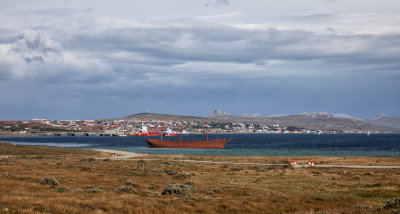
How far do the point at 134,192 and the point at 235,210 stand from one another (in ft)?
23.0

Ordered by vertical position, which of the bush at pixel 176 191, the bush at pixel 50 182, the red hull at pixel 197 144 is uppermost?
the bush at pixel 50 182

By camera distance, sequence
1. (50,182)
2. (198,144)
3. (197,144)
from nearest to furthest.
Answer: (50,182) < (197,144) < (198,144)

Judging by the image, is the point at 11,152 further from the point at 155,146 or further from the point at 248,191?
the point at 155,146

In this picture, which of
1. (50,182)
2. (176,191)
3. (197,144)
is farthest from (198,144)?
(176,191)

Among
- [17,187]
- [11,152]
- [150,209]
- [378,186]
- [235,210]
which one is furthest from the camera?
[11,152]

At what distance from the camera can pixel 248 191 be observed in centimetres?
2422

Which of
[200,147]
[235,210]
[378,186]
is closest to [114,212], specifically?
[235,210]

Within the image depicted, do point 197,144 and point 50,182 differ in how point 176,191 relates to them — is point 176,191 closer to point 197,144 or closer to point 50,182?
point 50,182

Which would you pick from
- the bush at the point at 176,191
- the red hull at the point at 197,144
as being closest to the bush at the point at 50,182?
the bush at the point at 176,191

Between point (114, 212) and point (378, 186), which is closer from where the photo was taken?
point (114, 212)

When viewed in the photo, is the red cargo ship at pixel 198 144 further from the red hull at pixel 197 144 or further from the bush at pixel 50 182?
the bush at pixel 50 182

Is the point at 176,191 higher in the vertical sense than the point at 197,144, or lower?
higher

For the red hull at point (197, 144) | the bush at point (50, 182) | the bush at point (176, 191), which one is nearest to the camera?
the bush at point (176, 191)

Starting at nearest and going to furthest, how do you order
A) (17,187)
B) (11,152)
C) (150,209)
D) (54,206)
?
(54,206)
(150,209)
(17,187)
(11,152)
